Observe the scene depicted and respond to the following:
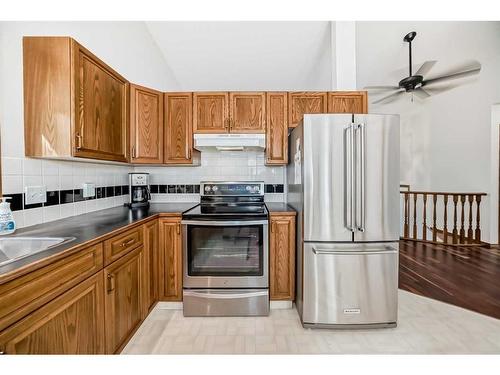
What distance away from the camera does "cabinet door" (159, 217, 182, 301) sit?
2297 millimetres

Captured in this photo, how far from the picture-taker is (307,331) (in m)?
2.03

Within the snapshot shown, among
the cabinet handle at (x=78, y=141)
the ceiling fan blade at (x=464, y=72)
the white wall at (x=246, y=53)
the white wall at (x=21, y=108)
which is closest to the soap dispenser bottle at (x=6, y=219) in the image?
the white wall at (x=21, y=108)

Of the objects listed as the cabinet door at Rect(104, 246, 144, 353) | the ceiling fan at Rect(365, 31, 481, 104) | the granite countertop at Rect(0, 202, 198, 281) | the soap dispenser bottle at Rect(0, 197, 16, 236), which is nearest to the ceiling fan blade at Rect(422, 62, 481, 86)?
the ceiling fan at Rect(365, 31, 481, 104)

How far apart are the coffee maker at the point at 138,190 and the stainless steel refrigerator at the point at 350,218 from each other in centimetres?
180

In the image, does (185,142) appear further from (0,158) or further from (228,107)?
(0,158)

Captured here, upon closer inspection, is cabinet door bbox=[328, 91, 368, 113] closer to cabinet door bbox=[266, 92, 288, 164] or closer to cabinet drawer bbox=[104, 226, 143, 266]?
cabinet door bbox=[266, 92, 288, 164]

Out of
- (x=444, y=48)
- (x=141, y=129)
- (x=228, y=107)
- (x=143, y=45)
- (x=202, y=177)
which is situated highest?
(x=444, y=48)

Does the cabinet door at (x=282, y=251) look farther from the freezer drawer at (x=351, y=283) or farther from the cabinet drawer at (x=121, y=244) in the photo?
the cabinet drawer at (x=121, y=244)

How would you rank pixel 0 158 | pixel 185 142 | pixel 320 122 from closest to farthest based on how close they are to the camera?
pixel 0 158 < pixel 320 122 < pixel 185 142

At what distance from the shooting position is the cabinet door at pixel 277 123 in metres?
2.66

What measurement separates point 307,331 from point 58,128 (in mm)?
2319

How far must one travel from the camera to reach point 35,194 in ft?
5.63
